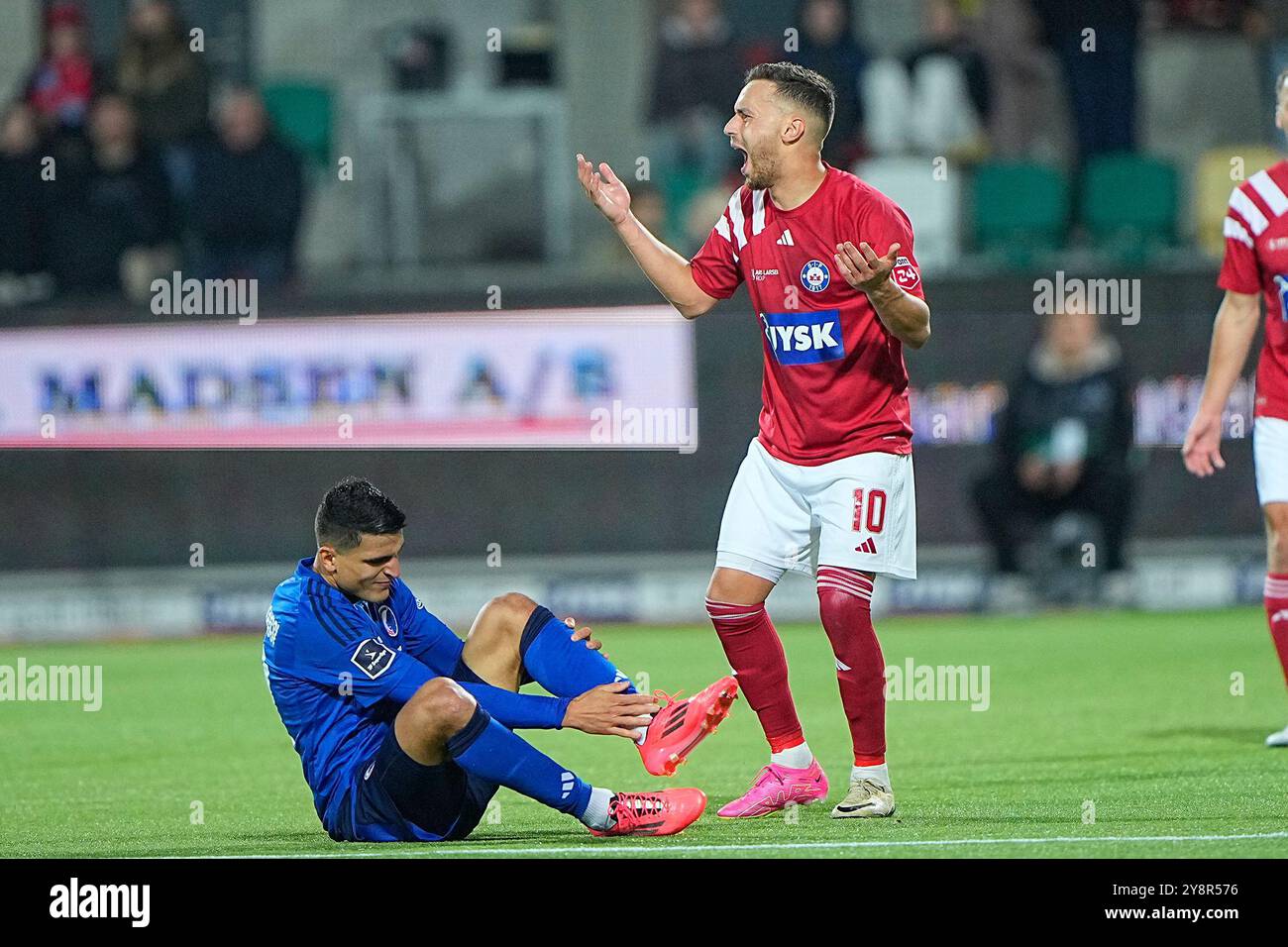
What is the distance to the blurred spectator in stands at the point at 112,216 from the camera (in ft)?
43.2

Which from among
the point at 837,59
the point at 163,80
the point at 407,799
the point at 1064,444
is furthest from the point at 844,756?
the point at 163,80

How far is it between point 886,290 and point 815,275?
1.67ft

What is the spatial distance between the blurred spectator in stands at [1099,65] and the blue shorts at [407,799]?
9723 mm

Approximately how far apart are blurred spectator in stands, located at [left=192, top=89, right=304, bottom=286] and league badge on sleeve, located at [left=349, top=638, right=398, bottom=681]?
25.6 feet

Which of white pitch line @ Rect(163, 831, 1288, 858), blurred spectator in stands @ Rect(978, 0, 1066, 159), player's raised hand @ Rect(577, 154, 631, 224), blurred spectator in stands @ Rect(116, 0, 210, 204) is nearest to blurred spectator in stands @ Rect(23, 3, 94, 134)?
blurred spectator in stands @ Rect(116, 0, 210, 204)

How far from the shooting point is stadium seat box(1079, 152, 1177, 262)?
46.1 ft

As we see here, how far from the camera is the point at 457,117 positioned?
14.1m

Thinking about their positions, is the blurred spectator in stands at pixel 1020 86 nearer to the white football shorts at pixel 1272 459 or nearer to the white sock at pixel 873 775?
the white football shorts at pixel 1272 459

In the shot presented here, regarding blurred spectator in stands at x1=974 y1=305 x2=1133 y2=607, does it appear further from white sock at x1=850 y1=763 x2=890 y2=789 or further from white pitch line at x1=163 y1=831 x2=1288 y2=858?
white pitch line at x1=163 y1=831 x2=1288 y2=858

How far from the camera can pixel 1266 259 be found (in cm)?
729

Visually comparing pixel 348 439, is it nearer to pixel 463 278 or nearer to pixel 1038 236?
pixel 463 278

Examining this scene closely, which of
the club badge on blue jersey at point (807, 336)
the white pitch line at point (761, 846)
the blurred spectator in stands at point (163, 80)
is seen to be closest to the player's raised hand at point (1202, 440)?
the club badge on blue jersey at point (807, 336)

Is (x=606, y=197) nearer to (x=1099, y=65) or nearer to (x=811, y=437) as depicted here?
(x=811, y=437)
